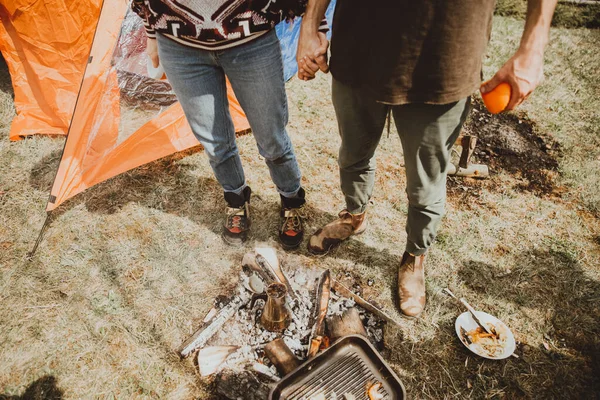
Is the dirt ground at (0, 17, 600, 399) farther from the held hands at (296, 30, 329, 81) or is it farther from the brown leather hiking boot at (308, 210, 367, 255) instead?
the held hands at (296, 30, 329, 81)

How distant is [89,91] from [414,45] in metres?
2.22

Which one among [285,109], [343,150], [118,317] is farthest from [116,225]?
[343,150]

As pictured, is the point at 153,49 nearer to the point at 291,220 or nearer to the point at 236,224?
the point at 236,224

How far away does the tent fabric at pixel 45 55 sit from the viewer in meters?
2.61

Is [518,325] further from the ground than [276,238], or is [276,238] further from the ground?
[276,238]

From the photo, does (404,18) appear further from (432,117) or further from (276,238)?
(276,238)

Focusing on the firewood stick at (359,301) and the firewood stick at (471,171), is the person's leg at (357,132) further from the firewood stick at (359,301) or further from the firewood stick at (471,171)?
the firewood stick at (471,171)

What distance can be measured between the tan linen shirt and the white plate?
1342mm

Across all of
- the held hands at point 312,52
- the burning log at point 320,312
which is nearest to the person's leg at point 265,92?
the held hands at point 312,52

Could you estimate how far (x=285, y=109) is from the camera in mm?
1783

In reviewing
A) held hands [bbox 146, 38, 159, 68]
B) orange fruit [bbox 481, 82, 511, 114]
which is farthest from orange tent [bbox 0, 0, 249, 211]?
orange fruit [bbox 481, 82, 511, 114]

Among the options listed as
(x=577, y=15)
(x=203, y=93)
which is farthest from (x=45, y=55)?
(x=577, y=15)

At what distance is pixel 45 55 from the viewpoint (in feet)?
9.20

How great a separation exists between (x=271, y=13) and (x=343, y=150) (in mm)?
722
